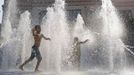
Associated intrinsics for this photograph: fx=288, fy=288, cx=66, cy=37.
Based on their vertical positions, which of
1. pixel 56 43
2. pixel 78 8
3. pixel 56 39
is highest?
pixel 78 8

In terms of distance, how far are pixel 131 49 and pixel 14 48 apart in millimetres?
9855

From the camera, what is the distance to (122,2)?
2528 centimetres

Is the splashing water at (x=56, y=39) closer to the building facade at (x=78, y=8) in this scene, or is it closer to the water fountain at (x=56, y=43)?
the water fountain at (x=56, y=43)

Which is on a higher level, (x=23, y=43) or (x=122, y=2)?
(x=122, y=2)

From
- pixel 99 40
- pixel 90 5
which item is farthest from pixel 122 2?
pixel 99 40

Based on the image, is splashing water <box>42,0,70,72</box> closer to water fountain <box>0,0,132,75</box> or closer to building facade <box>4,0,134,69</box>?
water fountain <box>0,0,132,75</box>

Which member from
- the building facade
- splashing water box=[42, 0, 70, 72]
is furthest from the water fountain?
the building facade

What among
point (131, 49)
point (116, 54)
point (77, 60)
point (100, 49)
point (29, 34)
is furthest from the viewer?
point (131, 49)

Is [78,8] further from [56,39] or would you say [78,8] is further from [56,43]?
[56,39]

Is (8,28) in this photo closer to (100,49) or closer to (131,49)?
(100,49)

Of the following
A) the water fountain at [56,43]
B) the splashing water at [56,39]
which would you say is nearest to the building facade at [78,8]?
the water fountain at [56,43]

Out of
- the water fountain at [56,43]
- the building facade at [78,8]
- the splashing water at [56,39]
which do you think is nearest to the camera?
the splashing water at [56,39]

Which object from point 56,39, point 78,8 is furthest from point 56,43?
point 78,8

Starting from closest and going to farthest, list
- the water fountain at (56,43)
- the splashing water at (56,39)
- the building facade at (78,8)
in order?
the splashing water at (56,39), the water fountain at (56,43), the building facade at (78,8)
